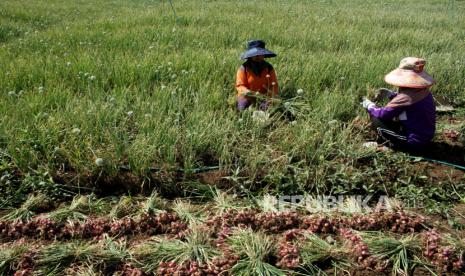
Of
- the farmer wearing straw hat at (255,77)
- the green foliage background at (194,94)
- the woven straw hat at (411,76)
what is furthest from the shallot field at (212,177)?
the woven straw hat at (411,76)

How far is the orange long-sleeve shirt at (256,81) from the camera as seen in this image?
4.07 metres

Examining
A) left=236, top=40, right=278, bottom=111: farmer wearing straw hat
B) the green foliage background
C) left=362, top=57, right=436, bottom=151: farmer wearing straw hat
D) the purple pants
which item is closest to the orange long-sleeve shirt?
left=236, top=40, right=278, bottom=111: farmer wearing straw hat

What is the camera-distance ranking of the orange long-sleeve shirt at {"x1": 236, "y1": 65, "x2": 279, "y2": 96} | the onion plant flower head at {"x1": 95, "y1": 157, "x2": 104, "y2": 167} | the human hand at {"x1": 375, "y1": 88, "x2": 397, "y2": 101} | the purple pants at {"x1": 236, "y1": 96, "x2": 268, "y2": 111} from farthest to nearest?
the human hand at {"x1": 375, "y1": 88, "x2": 397, "y2": 101}, the orange long-sleeve shirt at {"x1": 236, "y1": 65, "x2": 279, "y2": 96}, the purple pants at {"x1": 236, "y1": 96, "x2": 268, "y2": 111}, the onion plant flower head at {"x1": 95, "y1": 157, "x2": 104, "y2": 167}

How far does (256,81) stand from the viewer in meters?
4.08

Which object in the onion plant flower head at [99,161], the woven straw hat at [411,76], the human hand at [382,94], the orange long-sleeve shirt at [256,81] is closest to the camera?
the onion plant flower head at [99,161]

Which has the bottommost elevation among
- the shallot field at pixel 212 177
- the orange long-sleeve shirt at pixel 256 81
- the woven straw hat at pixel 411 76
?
the shallot field at pixel 212 177

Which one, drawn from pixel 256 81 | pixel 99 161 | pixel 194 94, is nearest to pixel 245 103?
pixel 256 81

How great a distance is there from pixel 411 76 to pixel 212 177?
1939mm

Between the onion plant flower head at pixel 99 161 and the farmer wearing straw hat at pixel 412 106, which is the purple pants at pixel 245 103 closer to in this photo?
the farmer wearing straw hat at pixel 412 106

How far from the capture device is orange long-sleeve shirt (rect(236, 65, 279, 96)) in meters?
4.07

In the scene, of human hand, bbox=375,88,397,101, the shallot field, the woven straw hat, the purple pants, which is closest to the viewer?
the shallot field

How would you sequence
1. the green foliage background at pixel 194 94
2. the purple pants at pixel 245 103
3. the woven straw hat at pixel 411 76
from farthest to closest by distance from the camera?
1. the purple pants at pixel 245 103
2. the woven straw hat at pixel 411 76
3. the green foliage background at pixel 194 94

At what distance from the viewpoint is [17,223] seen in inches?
97.3

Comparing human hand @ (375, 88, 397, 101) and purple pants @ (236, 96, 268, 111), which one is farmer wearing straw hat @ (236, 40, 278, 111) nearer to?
purple pants @ (236, 96, 268, 111)
